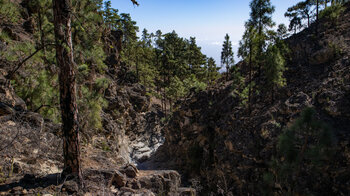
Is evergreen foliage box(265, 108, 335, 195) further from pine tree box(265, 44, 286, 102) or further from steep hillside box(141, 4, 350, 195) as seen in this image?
pine tree box(265, 44, 286, 102)

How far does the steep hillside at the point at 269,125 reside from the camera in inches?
467

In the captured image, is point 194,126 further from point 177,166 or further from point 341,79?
point 341,79

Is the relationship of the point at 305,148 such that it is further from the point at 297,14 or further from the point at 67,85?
→ the point at 297,14

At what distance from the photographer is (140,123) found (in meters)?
34.6

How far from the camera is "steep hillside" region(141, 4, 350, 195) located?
11.9m

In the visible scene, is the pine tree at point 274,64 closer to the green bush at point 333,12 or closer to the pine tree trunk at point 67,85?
the green bush at point 333,12

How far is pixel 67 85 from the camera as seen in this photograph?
4582mm

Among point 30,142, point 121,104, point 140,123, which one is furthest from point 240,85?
point 30,142

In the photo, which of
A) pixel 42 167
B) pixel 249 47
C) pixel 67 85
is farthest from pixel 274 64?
pixel 42 167

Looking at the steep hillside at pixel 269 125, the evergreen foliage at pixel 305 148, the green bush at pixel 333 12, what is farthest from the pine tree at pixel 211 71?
the evergreen foliage at pixel 305 148

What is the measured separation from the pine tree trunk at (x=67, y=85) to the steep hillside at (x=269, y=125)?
573 centimetres

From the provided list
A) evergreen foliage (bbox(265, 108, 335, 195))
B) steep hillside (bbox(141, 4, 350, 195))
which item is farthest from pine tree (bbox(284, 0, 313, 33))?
evergreen foliage (bbox(265, 108, 335, 195))

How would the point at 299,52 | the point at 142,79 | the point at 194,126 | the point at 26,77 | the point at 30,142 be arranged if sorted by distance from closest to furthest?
the point at 30,142 < the point at 26,77 < the point at 299,52 < the point at 194,126 < the point at 142,79

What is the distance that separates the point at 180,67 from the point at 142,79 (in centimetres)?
876
